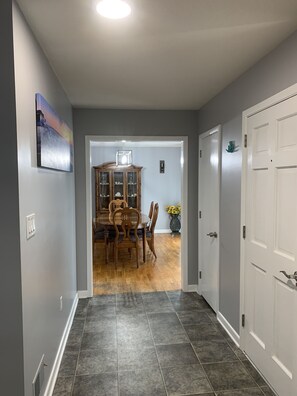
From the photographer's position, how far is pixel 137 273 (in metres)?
4.52

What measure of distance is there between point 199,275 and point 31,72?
2.95 meters


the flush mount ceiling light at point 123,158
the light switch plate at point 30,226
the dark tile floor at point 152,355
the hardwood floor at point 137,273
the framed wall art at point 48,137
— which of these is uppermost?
the flush mount ceiling light at point 123,158

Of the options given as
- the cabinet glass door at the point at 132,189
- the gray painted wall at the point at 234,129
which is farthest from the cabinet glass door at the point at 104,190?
the gray painted wall at the point at 234,129

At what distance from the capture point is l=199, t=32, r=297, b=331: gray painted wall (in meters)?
1.92

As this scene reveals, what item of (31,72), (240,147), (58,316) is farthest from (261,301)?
(31,72)

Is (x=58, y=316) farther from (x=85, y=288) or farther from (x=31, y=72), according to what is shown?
(x=31, y=72)

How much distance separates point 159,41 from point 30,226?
1.33 m

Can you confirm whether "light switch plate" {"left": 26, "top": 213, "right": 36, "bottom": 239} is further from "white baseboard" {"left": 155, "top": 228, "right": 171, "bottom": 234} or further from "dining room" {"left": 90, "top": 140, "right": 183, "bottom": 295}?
"white baseboard" {"left": 155, "top": 228, "right": 171, "bottom": 234}

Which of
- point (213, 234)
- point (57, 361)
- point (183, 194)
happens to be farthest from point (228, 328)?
point (183, 194)

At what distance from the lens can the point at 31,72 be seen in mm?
1639

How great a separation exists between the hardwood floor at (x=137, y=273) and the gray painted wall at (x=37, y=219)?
1.38 metres

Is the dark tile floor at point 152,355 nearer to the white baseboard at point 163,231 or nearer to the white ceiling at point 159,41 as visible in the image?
the white ceiling at point 159,41

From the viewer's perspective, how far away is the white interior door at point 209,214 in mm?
3018

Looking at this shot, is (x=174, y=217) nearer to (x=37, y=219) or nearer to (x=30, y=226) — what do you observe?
(x=37, y=219)
